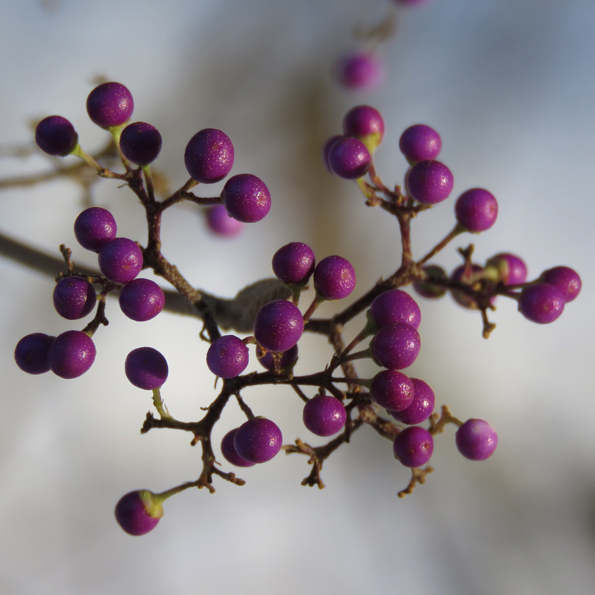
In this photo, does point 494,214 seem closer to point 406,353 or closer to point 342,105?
point 406,353

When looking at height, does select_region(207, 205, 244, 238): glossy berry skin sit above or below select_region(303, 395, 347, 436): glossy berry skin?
above

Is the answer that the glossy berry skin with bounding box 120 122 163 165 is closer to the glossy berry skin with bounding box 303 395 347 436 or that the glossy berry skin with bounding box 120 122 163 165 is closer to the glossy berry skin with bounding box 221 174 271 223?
the glossy berry skin with bounding box 221 174 271 223

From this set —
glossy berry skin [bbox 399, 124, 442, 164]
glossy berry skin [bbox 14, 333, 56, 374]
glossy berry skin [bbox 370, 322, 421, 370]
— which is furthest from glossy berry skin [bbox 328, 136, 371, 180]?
glossy berry skin [bbox 14, 333, 56, 374]

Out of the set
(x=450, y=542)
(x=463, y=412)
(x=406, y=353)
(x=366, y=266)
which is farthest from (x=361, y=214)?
(x=406, y=353)

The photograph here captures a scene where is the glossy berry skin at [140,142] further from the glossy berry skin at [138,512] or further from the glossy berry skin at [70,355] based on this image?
the glossy berry skin at [138,512]

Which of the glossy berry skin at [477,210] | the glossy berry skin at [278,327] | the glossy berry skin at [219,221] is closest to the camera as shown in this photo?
the glossy berry skin at [278,327]

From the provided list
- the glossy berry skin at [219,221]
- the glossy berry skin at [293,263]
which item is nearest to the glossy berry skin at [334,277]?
the glossy berry skin at [293,263]
